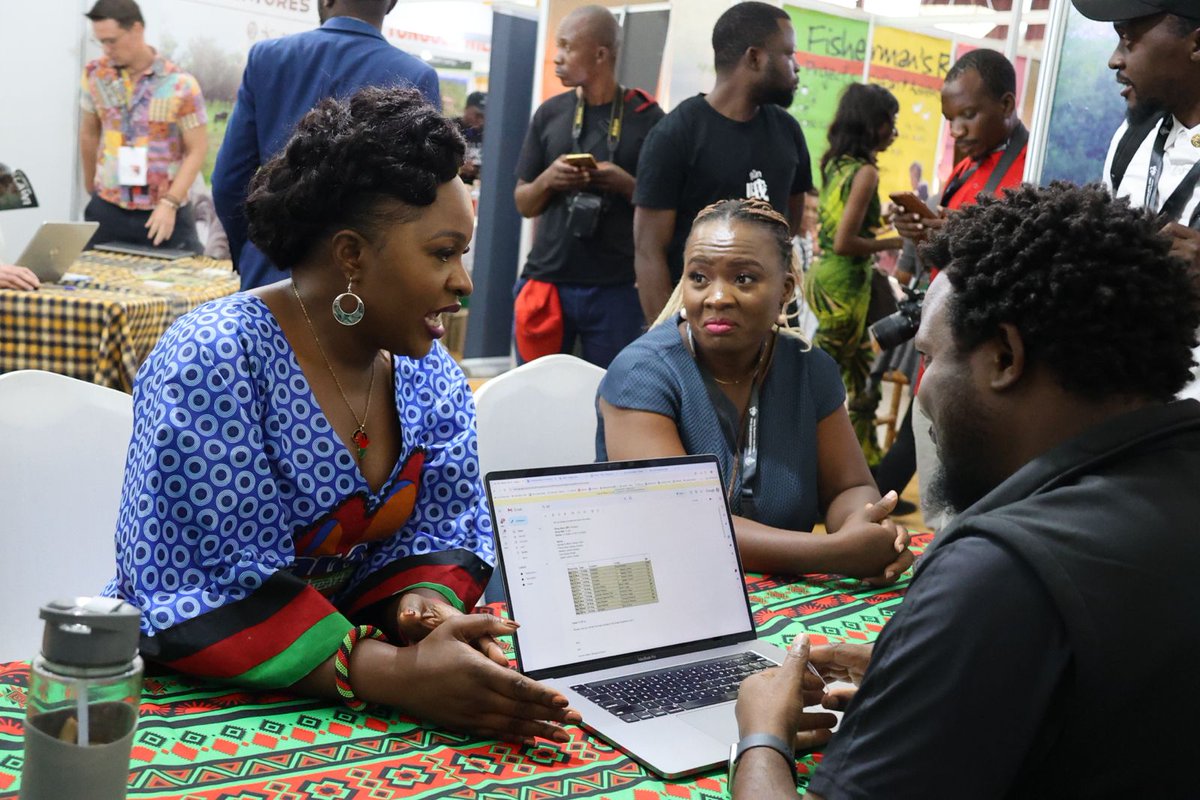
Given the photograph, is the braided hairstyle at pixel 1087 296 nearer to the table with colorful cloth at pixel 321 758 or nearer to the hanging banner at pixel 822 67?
the table with colorful cloth at pixel 321 758

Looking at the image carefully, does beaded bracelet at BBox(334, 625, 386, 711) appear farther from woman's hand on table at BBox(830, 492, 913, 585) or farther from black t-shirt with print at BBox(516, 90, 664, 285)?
black t-shirt with print at BBox(516, 90, 664, 285)

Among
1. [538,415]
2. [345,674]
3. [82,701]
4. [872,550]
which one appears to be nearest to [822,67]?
[538,415]

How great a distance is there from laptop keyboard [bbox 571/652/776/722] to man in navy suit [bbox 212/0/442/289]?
6.18 ft

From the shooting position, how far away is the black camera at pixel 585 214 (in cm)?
391

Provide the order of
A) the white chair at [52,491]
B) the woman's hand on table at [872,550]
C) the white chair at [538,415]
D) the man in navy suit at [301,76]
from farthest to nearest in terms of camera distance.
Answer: the man in navy suit at [301,76], the white chair at [538,415], the woman's hand on table at [872,550], the white chair at [52,491]

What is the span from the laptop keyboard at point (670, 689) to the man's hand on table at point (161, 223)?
3988 mm

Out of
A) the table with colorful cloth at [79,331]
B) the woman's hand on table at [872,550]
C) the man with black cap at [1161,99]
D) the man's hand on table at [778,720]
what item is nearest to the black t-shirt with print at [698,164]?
the man with black cap at [1161,99]

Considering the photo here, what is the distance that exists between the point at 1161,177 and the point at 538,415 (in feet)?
4.56

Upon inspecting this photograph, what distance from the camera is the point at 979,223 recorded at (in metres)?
1.17

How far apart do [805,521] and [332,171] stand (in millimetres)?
1158

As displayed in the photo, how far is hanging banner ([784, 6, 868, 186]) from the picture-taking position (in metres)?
5.47

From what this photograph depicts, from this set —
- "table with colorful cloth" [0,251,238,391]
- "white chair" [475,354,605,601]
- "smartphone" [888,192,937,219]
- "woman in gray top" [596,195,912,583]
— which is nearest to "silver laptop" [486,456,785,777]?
"woman in gray top" [596,195,912,583]

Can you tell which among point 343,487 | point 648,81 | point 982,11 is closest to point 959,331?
point 343,487

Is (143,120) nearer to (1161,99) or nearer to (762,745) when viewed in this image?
(1161,99)
